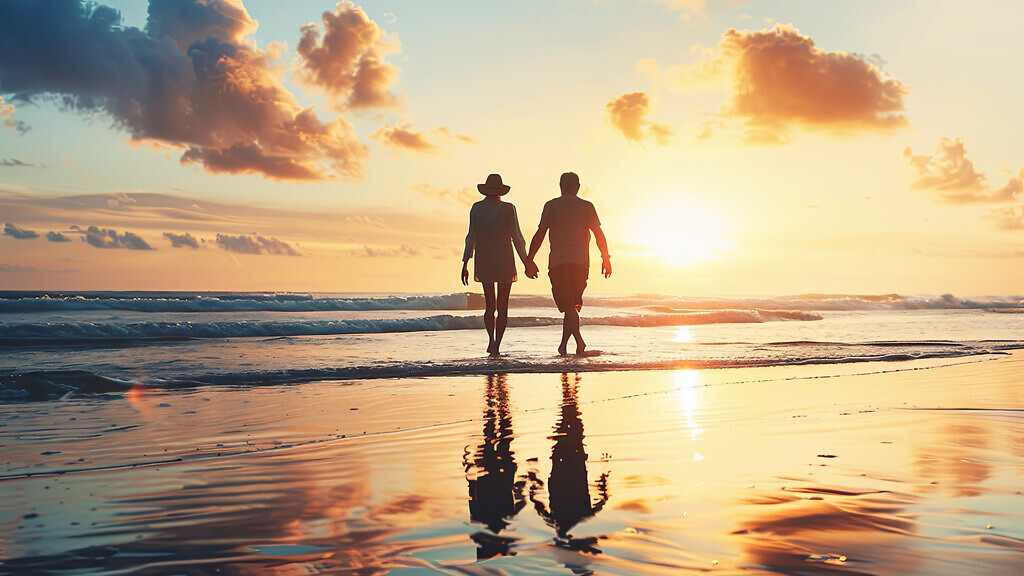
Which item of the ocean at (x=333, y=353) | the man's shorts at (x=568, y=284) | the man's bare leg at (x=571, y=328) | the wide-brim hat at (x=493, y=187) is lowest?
the ocean at (x=333, y=353)

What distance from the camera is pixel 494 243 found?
376 inches

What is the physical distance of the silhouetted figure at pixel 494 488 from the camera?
1.98 metres

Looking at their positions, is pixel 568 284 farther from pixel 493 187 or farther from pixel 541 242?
pixel 493 187

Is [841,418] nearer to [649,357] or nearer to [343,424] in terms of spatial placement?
[343,424]

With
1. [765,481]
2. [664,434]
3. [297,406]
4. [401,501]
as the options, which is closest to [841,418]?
[664,434]

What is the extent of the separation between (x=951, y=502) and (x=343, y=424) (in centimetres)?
324

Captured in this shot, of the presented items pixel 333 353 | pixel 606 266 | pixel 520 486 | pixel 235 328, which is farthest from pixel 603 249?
pixel 235 328

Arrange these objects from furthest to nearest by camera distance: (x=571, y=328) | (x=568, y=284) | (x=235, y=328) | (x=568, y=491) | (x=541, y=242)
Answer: (x=235, y=328)
(x=541, y=242)
(x=568, y=284)
(x=571, y=328)
(x=568, y=491)

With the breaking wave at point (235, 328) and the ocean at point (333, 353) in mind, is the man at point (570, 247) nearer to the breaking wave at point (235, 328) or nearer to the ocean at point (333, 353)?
Answer: the ocean at point (333, 353)

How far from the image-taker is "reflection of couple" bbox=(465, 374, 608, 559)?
201cm

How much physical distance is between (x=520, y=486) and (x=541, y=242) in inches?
281

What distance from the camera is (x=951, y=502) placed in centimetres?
234

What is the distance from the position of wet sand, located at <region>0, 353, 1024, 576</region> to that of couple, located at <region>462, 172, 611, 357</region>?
14.1 feet

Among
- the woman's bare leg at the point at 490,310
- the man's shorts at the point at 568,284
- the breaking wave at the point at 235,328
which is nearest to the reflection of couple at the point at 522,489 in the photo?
the woman's bare leg at the point at 490,310
